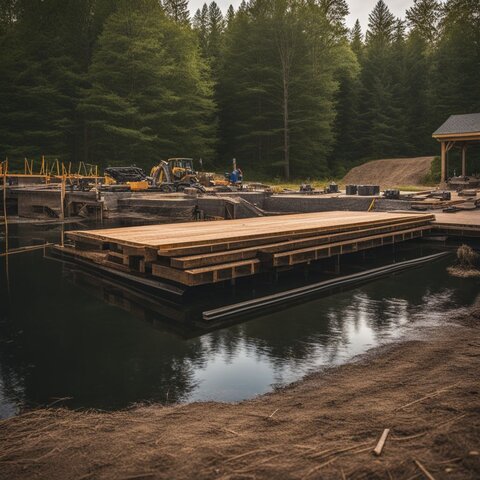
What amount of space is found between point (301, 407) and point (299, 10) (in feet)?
156

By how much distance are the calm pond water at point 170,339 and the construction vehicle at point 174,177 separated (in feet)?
62.5

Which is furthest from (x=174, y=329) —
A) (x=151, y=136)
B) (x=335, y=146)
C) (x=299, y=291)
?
(x=335, y=146)

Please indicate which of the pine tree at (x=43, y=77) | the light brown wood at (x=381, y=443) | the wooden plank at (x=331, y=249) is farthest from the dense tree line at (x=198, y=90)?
the light brown wood at (x=381, y=443)

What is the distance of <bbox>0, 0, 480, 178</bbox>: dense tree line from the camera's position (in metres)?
44.5

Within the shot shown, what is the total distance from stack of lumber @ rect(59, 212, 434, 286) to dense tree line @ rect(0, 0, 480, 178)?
3190 centimetres

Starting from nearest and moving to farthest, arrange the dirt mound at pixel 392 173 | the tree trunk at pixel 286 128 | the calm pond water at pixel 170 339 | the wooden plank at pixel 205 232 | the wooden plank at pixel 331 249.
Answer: the calm pond water at pixel 170 339
the wooden plank at pixel 205 232
the wooden plank at pixel 331 249
the dirt mound at pixel 392 173
the tree trunk at pixel 286 128

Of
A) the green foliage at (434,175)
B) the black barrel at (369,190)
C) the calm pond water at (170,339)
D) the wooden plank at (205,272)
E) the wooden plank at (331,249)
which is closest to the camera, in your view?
the calm pond water at (170,339)

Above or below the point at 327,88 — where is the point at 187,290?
below

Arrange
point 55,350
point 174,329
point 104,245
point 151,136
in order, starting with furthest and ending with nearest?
point 151,136 < point 104,245 < point 174,329 < point 55,350

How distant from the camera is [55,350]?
24.5ft

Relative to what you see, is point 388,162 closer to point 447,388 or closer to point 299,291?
point 299,291

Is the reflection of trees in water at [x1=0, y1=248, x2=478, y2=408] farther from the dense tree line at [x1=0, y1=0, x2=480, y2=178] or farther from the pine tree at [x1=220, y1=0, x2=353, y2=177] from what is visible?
the pine tree at [x1=220, y1=0, x2=353, y2=177]

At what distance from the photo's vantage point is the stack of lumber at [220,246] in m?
9.52

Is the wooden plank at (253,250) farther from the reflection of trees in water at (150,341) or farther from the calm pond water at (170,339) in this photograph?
the reflection of trees in water at (150,341)
